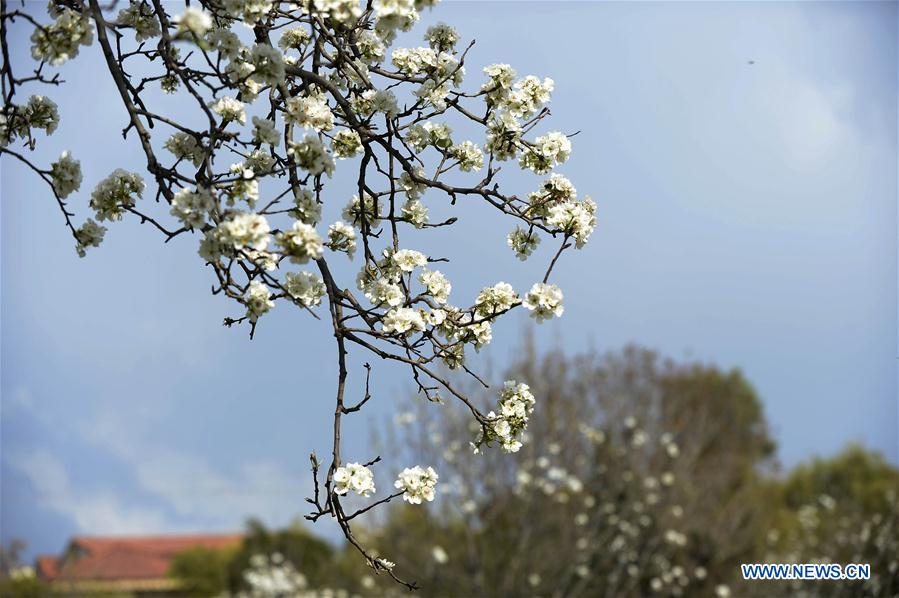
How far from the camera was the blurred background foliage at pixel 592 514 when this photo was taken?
11.3m

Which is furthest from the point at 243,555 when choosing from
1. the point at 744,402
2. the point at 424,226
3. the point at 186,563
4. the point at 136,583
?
the point at 424,226

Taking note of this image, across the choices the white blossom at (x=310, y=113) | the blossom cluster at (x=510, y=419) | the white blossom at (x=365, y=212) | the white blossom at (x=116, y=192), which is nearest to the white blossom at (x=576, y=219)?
the blossom cluster at (x=510, y=419)

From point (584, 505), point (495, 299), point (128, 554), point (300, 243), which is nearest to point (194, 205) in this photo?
point (300, 243)

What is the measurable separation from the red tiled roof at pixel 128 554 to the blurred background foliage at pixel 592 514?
18.6 m

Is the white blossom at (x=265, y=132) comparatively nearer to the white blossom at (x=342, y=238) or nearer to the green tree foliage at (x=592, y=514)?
the white blossom at (x=342, y=238)

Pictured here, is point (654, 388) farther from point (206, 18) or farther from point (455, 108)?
point (206, 18)

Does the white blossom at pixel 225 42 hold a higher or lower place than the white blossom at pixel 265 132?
higher

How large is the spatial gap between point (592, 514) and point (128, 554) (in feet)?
85.7

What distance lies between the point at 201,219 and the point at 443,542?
31.3 ft

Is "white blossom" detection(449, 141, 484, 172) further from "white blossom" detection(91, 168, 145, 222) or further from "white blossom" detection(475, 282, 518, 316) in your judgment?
"white blossom" detection(91, 168, 145, 222)

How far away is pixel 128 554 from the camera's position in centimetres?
3372

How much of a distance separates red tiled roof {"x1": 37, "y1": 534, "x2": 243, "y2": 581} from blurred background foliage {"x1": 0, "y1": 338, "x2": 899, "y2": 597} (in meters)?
18.6

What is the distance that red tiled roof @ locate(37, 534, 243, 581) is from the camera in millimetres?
31109

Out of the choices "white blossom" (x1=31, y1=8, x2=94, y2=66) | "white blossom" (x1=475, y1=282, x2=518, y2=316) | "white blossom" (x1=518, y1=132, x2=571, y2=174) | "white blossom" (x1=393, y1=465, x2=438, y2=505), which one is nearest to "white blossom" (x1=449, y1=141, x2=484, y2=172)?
"white blossom" (x1=518, y1=132, x2=571, y2=174)
